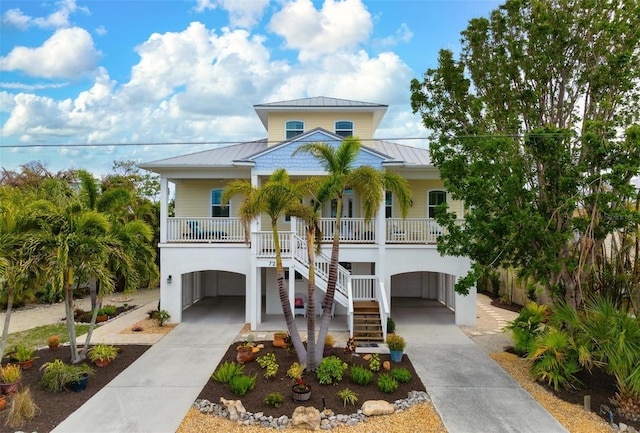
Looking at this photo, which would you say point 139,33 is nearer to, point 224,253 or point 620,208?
point 224,253

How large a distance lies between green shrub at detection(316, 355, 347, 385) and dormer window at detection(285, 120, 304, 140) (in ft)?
39.7

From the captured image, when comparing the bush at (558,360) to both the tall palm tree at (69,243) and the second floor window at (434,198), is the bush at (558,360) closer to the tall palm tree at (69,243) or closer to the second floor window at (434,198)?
the second floor window at (434,198)

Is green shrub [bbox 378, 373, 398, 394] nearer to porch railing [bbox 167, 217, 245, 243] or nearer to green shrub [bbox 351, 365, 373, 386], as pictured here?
green shrub [bbox 351, 365, 373, 386]

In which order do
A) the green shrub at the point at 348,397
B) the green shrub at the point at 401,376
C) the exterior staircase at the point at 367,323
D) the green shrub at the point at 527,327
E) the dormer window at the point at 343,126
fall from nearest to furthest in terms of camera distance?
the green shrub at the point at 348,397
the green shrub at the point at 401,376
the green shrub at the point at 527,327
the exterior staircase at the point at 367,323
the dormer window at the point at 343,126

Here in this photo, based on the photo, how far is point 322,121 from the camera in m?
18.5

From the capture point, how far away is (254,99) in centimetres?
1948

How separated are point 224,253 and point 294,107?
25.5 ft

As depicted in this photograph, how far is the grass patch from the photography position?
487 inches

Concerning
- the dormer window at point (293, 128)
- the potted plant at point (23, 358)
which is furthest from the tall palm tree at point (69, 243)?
the dormer window at point (293, 128)

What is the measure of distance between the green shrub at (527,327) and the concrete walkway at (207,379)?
43.2 inches

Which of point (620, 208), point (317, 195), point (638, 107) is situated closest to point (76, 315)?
point (317, 195)

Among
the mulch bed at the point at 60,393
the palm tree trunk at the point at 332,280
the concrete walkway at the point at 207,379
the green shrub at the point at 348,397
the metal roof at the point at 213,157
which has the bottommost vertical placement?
the concrete walkway at the point at 207,379

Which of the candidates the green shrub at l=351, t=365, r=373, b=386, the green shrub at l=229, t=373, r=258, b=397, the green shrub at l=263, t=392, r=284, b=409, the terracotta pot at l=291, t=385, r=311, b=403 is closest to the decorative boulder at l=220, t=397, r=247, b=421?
the green shrub at l=229, t=373, r=258, b=397

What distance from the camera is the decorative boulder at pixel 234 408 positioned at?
24.6 ft
